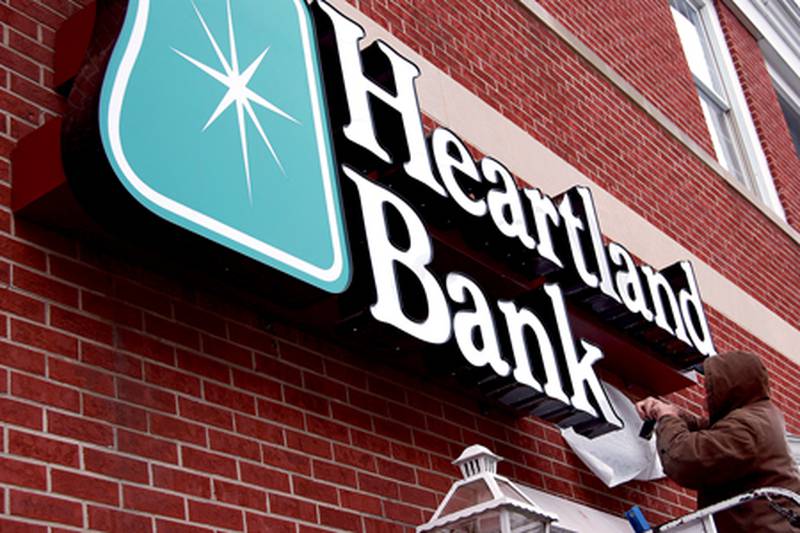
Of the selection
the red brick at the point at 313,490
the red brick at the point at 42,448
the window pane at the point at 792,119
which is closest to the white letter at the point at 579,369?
the red brick at the point at 313,490

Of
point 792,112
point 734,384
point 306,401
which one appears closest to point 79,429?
point 306,401

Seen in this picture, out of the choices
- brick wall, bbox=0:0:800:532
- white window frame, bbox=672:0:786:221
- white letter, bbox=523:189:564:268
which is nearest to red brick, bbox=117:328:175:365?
brick wall, bbox=0:0:800:532

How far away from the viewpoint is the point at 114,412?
3904mm

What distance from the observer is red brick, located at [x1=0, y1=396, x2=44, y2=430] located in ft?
11.7

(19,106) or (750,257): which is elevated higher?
(750,257)

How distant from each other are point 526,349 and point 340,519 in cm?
133

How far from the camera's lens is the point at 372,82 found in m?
5.36

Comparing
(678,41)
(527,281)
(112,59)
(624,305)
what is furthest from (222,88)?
(678,41)

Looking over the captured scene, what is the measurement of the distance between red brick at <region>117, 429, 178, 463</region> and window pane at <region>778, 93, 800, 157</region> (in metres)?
11.1

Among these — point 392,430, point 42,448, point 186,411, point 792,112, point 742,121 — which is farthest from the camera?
point 792,112

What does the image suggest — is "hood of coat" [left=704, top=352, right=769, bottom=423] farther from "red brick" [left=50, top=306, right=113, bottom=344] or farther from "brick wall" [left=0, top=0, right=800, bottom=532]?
"red brick" [left=50, top=306, right=113, bottom=344]

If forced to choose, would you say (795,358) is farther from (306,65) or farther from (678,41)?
(306,65)

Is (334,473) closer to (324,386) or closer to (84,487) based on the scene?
(324,386)

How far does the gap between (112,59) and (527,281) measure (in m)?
2.78
